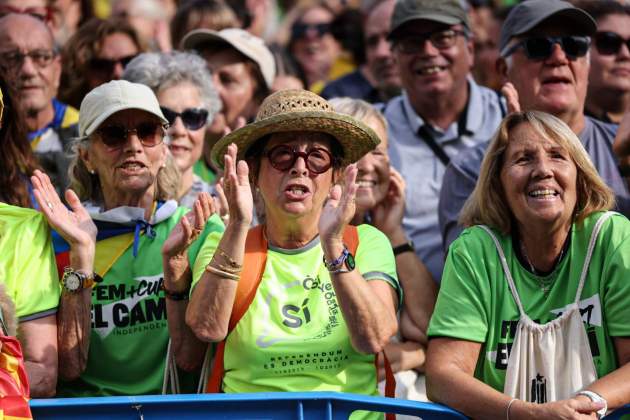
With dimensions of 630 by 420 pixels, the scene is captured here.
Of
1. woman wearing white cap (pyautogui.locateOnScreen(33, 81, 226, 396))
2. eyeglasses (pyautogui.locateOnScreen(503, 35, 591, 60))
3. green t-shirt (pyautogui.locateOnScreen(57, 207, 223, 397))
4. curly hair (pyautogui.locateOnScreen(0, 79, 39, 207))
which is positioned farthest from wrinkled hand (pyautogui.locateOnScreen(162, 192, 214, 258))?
eyeglasses (pyautogui.locateOnScreen(503, 35, 591, 60))

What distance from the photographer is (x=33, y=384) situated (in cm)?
469

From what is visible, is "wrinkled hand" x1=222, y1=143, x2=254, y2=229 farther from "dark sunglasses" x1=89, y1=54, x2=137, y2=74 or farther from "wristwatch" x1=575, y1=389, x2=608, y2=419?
"dark sunglasses" x1=89, y1=54, x2=137, y2=74

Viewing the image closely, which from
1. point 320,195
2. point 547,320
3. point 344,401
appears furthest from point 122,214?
point 547,320

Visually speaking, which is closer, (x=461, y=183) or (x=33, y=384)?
(x=33, y=384)

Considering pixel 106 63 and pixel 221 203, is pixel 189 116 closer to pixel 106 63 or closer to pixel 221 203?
pixel 221 203

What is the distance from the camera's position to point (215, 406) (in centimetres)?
421

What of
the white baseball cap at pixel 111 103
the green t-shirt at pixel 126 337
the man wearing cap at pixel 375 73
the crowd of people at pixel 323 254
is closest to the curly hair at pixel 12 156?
the crowd of people at pixel 323 254

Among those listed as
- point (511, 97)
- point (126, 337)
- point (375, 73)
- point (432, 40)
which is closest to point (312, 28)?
point (375, 73)

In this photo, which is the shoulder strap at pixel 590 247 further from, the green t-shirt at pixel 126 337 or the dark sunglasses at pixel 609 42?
the dark sunglasses at pixel 609 42

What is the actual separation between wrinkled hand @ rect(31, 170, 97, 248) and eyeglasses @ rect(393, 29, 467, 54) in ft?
8.62

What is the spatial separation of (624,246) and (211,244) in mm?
1679

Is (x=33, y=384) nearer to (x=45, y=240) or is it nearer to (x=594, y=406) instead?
(x=45, y=240)

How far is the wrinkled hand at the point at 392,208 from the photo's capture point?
5988mm

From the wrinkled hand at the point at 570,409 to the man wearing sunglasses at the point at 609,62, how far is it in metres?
3.02
